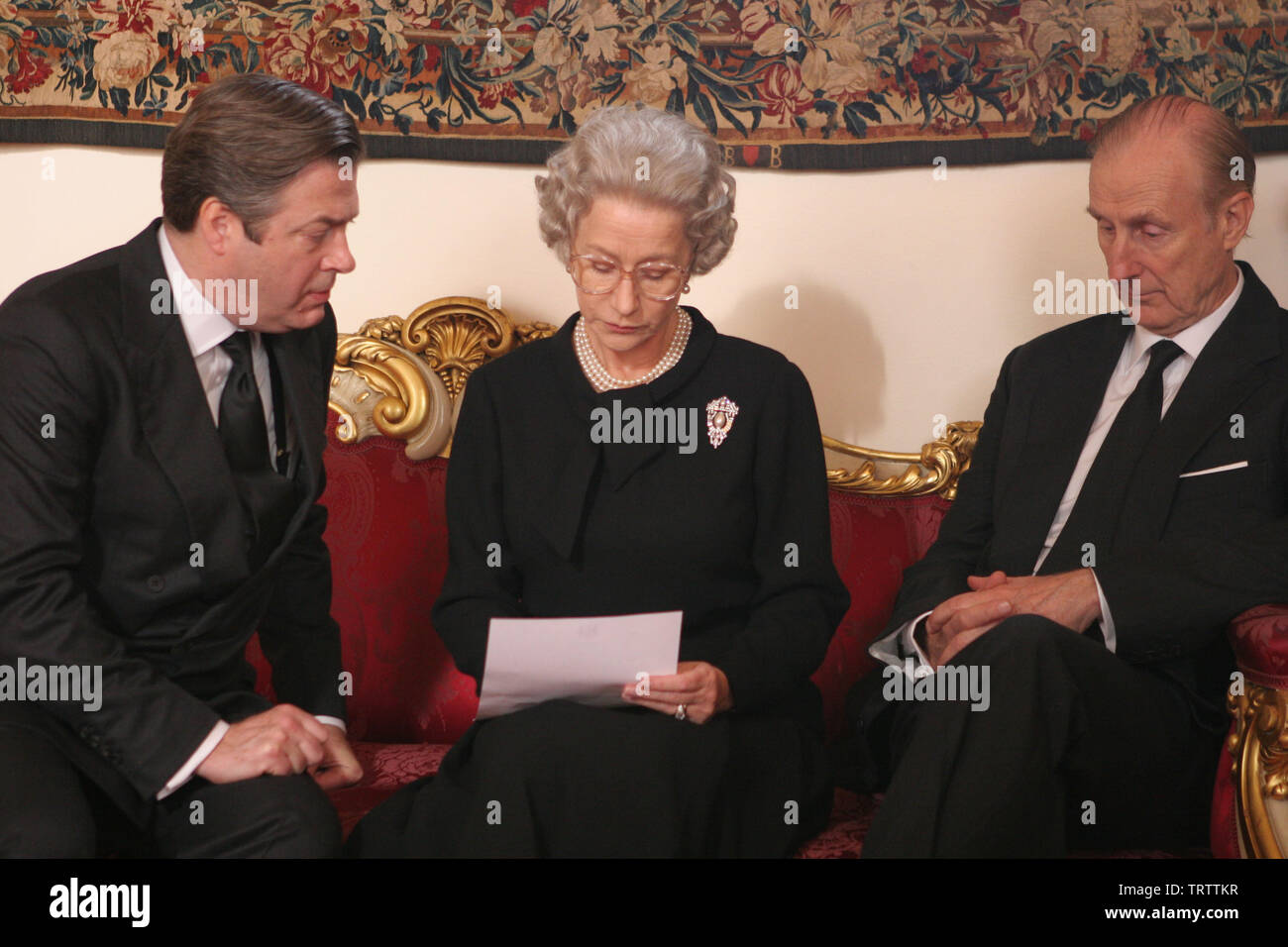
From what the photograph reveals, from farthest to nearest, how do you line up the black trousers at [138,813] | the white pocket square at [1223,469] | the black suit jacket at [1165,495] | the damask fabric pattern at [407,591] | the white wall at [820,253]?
the white wall at [820,253], the damask fabric pattern at [407,591], the white pocket square at [1223,469], the black suit jacket at [1165,495], the black trousers at [138,813]

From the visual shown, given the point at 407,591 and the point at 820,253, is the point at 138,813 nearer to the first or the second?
the point at 407,591

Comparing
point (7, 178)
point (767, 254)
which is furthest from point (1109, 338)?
point (7, 178)

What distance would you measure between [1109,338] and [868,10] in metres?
0.95

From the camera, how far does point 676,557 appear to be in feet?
7.98

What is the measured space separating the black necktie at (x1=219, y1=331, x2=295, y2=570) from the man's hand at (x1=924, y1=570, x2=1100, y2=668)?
1.12 m

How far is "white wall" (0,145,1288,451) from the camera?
320cm

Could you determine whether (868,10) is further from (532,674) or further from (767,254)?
(532,674)

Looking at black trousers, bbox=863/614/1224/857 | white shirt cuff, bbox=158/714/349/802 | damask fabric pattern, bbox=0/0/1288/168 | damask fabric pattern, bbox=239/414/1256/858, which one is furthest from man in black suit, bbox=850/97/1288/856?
white shirt cuff, bbox=158/714/349/802

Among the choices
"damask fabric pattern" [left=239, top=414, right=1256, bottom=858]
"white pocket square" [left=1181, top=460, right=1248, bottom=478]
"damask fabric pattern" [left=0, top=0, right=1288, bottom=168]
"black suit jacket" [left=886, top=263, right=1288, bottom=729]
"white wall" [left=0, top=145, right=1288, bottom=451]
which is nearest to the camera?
"black suit jacket" [left=886, top=263, right=1288, bottom=729]

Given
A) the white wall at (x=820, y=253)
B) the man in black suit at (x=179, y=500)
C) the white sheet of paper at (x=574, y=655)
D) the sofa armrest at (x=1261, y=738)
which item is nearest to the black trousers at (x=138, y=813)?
the man in black suit at (x=179, y=500)

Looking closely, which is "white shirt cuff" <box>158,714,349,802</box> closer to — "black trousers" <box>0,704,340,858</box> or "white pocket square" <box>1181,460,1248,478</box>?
"black trousers" <box>0,704,340,858</box>

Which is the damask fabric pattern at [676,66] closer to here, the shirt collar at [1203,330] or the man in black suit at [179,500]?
the shirt collar at [1203,330]

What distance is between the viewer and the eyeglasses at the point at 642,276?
2.43m

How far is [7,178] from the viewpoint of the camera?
3.21 m
